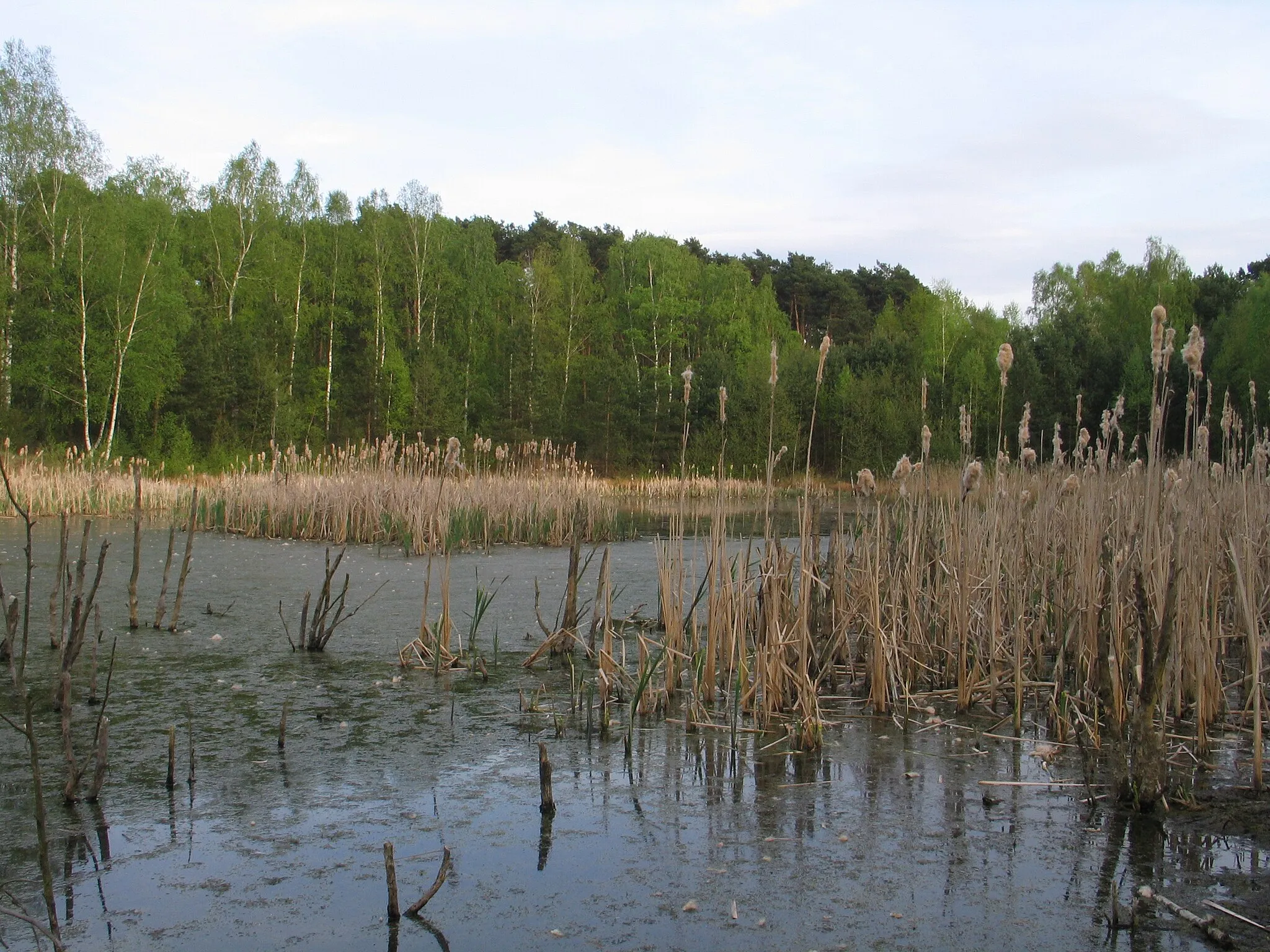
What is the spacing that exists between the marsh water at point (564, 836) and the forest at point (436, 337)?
17.6m

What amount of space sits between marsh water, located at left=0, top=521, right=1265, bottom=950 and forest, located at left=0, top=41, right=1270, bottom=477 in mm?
17646

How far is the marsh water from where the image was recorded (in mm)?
2377

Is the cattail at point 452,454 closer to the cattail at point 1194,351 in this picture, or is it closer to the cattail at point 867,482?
the cattail at point 867,482

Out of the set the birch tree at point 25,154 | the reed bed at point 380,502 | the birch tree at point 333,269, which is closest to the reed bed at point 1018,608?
the reed bed at point 380,502

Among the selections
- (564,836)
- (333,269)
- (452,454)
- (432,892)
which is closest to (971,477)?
Result: (564,836)

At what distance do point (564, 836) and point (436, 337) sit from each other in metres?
36.4

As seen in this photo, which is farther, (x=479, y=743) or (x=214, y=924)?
(x=479, y=743)

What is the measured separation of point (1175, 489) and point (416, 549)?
757 cm

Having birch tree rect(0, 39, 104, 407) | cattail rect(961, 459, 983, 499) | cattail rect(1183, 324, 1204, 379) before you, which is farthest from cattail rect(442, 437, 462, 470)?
birch tree rect(0, 39, 104, 407)

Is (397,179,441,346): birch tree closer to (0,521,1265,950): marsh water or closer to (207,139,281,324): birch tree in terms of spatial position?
(207,139,281,324): birch tree

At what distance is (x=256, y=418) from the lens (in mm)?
29062

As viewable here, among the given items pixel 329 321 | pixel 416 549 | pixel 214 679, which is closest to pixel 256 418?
pixel 329 321

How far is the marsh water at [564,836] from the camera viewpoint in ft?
7.80

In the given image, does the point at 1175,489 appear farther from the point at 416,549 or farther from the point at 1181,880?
the point at 416,549
